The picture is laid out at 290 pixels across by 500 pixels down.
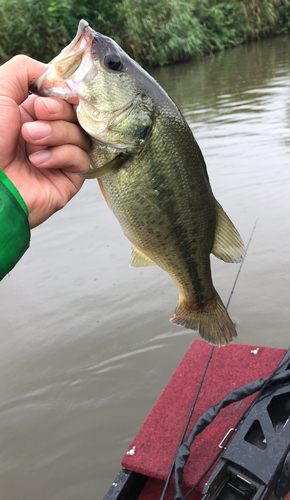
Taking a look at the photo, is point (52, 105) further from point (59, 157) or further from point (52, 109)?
point (59, 157)

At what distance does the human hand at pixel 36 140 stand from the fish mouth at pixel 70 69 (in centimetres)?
4

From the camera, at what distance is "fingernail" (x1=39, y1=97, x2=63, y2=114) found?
1349 millimetres

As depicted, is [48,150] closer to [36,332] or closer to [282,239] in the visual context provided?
[36,332]

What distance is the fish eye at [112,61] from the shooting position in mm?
1412

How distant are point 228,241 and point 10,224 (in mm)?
889

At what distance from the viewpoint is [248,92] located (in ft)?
40.9

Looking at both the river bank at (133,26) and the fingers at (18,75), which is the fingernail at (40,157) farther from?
the river bank at (133,26)

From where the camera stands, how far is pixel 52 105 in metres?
1.36

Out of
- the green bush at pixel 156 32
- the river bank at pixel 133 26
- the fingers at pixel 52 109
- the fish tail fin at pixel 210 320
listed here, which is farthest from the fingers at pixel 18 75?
the green bush at pixel 156 32

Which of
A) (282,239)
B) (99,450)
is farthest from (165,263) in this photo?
(282,239)

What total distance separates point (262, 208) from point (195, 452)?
3808 mm

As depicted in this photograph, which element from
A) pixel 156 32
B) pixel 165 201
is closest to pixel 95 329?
pixel 165 201

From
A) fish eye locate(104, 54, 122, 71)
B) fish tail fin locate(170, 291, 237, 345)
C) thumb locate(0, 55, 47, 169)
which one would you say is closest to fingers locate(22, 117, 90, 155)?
thumb locate(0, 55, 47, 169)

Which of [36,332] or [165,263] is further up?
[165,263]
